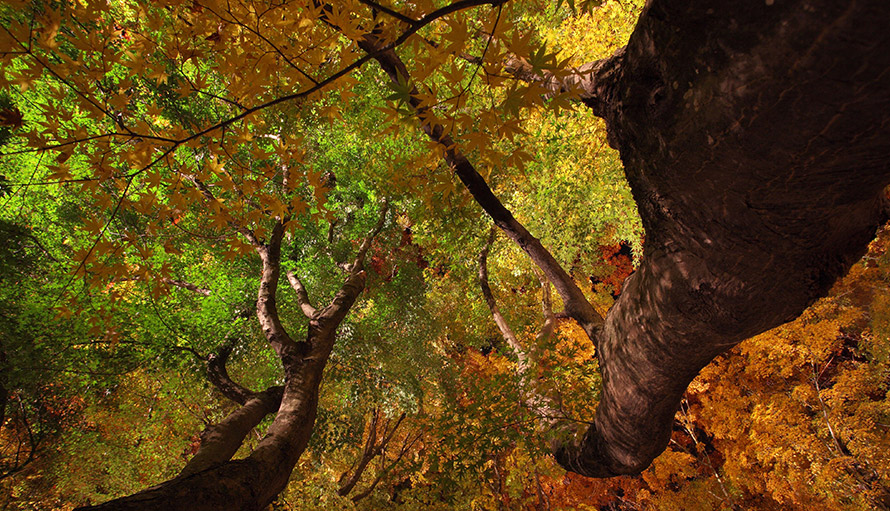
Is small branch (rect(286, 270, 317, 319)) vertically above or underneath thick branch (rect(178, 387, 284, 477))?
above

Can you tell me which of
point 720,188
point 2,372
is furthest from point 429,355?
point 720,188

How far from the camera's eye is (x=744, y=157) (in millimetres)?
750

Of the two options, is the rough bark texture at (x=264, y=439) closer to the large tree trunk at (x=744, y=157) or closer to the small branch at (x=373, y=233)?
the small branch at (x=373, y=233)

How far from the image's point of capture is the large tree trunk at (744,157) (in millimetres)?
588

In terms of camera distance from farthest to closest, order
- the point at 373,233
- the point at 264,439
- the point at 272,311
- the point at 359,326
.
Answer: the point at 359,326 < the point at 373,233 < the point at 272,311 < the point at 264,439

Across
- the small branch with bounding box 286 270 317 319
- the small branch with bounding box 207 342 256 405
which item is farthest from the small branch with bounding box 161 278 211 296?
the small branch with bounding box 286 270 317 319

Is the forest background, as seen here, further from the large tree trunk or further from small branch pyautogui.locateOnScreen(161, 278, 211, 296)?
the large tree trunk

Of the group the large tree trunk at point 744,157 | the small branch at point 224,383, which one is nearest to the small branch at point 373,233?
the small branch at point 224,383

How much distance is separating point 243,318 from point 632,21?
24.8 ft

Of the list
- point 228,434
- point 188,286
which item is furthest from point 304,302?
point 188,286

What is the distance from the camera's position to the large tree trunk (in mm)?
588

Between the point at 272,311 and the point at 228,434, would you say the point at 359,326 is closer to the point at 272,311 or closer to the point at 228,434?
the point at 272,311

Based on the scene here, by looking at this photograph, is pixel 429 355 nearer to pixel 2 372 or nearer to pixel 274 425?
pixel 274 425

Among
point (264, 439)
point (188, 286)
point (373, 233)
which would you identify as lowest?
point (264, 439)
